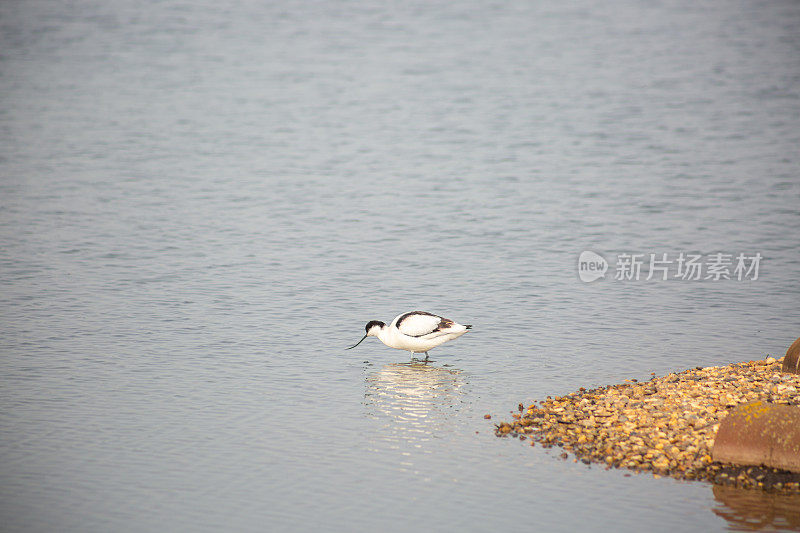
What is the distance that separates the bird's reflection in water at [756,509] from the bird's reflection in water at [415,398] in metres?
4.36

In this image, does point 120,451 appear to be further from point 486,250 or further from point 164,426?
point 486,250

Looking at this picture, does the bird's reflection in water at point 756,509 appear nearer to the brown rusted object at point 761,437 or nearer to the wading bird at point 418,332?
the brown rusted object at point 761,437

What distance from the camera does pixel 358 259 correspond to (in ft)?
89.7

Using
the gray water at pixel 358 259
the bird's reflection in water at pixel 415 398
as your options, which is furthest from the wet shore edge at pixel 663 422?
the bird's reflection in water at pixel 415 398

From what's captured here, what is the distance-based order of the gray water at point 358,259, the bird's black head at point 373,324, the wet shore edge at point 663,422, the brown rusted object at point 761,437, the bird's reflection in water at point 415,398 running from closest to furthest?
the brown rusted object at point 761,437, the wet shore edge at point 663,422, the gray water at point 358,259, the bird's reflection in water at point 415,398, the bird's black head at point 373,324

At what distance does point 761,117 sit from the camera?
4650 cm

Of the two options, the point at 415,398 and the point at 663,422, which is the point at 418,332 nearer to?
the point at 415,398

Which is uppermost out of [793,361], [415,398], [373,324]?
[373,324]

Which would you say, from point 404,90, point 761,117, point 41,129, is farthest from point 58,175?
point 761,117

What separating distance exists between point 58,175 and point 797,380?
2884cm

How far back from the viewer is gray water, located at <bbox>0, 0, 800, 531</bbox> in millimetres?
13383

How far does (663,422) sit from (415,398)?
447 centimetres

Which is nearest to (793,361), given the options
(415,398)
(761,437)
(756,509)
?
(761,437)

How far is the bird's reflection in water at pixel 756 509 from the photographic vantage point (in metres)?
11.7
